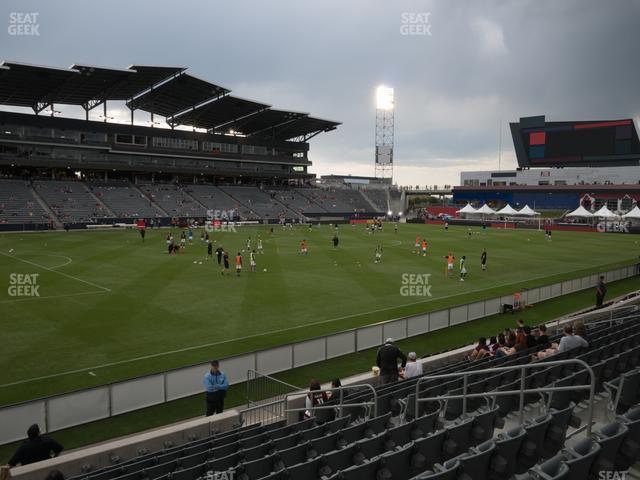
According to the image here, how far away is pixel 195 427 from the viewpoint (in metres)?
9.82

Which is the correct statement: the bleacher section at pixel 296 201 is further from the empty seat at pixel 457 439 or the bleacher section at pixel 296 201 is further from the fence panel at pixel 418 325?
the empty seat at pixel 457 439

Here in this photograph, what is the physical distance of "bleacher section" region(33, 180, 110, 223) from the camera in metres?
66.4

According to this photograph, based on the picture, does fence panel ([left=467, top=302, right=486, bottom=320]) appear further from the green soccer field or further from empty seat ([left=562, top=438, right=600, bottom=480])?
empty seat ([left=562, top=438, right=600, bottom=480])

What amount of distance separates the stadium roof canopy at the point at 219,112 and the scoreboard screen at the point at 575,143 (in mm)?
56135

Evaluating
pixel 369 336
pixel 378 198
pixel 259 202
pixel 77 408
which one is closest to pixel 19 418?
pixel 77 408

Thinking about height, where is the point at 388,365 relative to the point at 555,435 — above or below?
below

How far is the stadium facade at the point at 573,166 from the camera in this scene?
92000mm

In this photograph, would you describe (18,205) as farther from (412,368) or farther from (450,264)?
(412,368)

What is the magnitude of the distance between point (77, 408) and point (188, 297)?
43.1ft

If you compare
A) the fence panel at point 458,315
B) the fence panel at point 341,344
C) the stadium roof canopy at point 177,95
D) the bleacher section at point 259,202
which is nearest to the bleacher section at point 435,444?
the fence panel at point 341,344

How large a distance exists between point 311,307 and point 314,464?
16.8 meters

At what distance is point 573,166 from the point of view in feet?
324

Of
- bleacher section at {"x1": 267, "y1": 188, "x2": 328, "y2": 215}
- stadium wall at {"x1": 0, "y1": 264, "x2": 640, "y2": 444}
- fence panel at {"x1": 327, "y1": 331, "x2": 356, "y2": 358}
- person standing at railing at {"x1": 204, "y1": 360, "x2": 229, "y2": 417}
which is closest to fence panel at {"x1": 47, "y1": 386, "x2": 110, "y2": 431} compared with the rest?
stadium wall at {"x1": 0, "y1": 264, "x2": 640, "y2": 444}

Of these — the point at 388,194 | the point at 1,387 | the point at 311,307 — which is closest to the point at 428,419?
the point at 1,387
